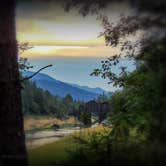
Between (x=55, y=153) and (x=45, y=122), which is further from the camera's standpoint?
(x=45, y=122)

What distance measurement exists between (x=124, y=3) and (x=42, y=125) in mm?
1620

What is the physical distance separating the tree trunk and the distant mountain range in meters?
0.31

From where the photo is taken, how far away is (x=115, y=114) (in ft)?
14.8

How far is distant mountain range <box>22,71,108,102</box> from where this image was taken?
12.9 ft

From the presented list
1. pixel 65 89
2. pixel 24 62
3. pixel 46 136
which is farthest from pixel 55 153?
pixel 24 62

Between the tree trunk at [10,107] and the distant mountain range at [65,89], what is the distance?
31 centimetres

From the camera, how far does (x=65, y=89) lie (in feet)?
13.0

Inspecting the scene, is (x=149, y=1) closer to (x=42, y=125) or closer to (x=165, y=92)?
(x=165, y=92)

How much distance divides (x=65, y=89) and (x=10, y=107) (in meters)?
0.65

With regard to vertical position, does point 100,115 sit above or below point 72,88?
below

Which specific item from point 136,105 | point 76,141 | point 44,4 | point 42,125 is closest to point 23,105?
point 42,125

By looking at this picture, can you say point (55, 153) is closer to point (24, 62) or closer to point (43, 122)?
point (43, 122)

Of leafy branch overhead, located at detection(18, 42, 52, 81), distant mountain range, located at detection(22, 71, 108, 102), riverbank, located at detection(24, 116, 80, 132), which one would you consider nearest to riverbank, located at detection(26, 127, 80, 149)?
riverbank, located at detection(24, 116, 80, 132)

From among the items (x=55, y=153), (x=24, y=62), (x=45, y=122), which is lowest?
(x=55, y=153)
